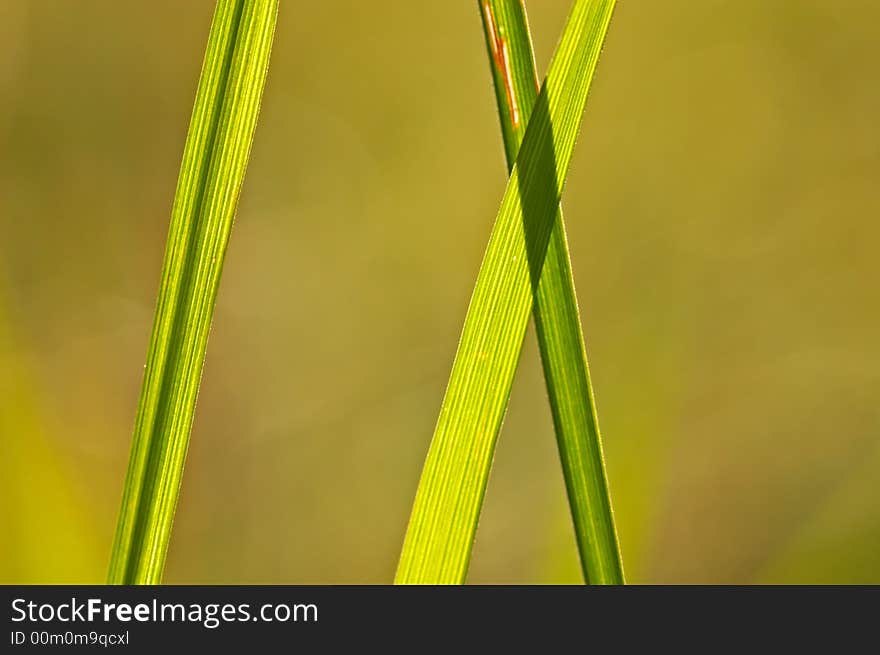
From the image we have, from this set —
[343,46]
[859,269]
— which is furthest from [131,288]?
[859,269]

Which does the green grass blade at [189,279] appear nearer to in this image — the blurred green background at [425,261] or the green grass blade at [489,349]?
the green grass blade at [489,349]

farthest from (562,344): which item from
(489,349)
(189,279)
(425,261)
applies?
(425,261)

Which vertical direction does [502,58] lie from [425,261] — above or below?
below

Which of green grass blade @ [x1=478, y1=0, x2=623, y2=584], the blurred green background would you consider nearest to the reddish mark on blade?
green grass blade @ [x1=478, y1=0, x2=623, y2=584]

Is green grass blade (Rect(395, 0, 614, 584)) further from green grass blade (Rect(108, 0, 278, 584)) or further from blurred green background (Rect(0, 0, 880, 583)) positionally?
blurred green background (Rect(0, 0, 880, 583))

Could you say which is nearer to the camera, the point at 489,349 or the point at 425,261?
the point at 489,349

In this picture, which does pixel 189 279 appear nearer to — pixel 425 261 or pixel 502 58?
pixel 502 58

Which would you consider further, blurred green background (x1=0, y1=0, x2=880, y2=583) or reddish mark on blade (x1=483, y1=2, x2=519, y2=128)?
blurred green background (x1=0, y1=0, x2=880, y2=583)
